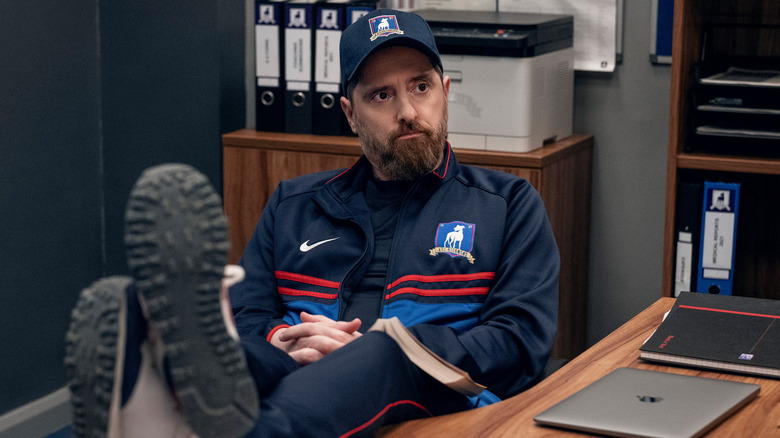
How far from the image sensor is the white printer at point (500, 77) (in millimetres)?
2438

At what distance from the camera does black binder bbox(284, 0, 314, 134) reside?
270cm

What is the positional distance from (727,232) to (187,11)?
1681 millimetres

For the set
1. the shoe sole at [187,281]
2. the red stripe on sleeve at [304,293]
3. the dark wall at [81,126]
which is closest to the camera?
the shoe sole at [187,281]

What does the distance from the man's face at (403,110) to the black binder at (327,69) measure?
863 millimetres

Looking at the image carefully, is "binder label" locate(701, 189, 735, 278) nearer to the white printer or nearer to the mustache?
the white printer

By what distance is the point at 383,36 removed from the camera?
5.73 ft

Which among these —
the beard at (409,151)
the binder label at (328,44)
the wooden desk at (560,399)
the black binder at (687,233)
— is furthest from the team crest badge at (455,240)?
the binder label at (328,44)

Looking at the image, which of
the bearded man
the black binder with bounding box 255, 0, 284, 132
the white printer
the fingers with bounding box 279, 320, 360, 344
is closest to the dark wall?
the black binder with bounding box 255, 0, 284, 132

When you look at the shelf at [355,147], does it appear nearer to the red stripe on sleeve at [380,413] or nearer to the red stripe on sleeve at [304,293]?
the red stripe on sleeve at [304,293]

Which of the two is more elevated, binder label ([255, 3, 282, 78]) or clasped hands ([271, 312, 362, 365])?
binder label ([255, 3, 282, 78])

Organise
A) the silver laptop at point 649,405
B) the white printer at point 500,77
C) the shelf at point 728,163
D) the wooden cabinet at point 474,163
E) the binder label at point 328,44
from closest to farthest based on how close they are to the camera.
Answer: the silver laptop at point 649,405
the shelf at point 728,163
the white printer at point 500,77
the wooden cabinet at point 474,163
the binder label at point 328,44

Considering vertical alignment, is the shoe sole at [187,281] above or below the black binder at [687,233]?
above

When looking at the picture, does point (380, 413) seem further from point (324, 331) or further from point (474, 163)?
point (474, 163)

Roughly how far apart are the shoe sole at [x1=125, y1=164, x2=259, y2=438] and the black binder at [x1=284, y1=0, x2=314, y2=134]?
72.8 inches
